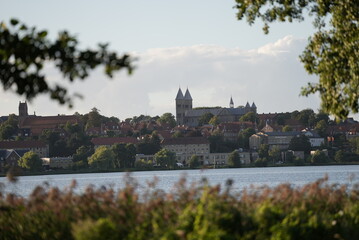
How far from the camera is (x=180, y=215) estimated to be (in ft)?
39.3

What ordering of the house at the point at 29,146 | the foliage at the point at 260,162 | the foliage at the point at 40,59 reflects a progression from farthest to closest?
1. the house at the point at 29,146
2. the foliage at the point at 260,162
3. the foliage at the point at 40,59

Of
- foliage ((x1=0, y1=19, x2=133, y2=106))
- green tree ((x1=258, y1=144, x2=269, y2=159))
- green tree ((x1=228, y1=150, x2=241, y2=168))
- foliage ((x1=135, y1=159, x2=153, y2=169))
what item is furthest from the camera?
green tree ((x1=258, y1=144, x2=269, y2=159))

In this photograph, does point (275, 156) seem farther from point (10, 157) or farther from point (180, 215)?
point (180, 215)

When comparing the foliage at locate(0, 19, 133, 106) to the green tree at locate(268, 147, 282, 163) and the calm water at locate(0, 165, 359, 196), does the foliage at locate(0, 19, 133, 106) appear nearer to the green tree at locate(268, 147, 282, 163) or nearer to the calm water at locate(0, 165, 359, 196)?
the calm water at locate(0, 165, 359, 196)

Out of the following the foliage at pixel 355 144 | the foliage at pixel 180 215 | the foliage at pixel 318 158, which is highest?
the foliage at pixel 355 144

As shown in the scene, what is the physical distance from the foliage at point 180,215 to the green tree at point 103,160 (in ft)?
408

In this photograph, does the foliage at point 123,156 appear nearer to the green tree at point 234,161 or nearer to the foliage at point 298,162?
the green tree at point 234,161

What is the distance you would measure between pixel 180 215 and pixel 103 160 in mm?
127067

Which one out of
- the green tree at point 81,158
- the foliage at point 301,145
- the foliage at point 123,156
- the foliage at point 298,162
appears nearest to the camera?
the green tree at point 81,158

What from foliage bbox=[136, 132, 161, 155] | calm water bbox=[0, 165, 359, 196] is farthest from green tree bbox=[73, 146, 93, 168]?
calm water bbox=[0, 165, 359, 196]

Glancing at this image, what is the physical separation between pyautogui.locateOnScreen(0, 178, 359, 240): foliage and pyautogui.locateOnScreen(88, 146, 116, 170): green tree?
4894 inches

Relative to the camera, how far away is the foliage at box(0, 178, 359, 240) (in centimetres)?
1152

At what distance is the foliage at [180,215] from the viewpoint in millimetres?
11516

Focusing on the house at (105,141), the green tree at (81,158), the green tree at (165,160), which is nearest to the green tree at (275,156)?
the green tree at (165,160)
